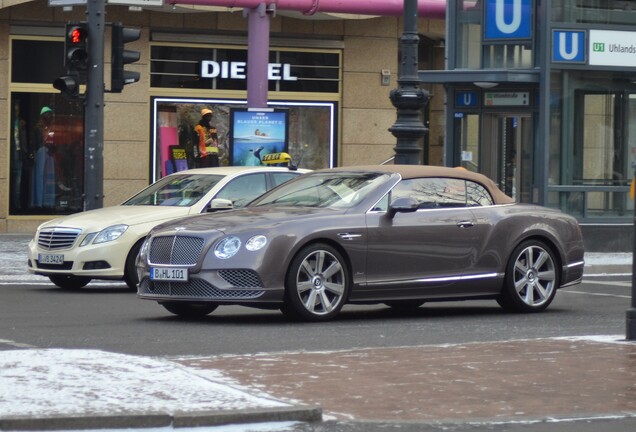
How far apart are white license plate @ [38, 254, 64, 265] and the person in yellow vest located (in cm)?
1193

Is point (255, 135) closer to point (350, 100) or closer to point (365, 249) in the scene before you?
point (350, 100)

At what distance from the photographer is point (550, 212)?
47.8ft

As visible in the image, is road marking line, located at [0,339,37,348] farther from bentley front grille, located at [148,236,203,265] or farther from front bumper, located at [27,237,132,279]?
front bumper, located at [27,237,132,279]

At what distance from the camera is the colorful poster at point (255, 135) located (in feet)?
94.0

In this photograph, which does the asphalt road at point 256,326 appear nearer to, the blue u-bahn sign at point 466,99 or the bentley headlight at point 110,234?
→ the bentley headlight at point 110,234

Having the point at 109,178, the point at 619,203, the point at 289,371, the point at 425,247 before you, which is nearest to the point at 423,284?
the point at 425,247

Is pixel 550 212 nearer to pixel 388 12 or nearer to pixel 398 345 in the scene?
pixel 398 345

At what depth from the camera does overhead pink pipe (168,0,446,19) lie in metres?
26.6

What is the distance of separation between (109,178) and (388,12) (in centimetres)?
638

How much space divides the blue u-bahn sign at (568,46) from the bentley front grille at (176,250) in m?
12.9

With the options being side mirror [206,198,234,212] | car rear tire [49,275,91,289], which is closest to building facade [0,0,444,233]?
car rear tire [49,275,91,289]

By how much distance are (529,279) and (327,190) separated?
2.22 m

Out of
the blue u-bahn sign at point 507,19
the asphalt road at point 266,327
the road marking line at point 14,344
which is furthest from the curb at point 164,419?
the blue u-bahn sign at point 507,19

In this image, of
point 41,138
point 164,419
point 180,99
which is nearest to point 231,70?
point 180,99
